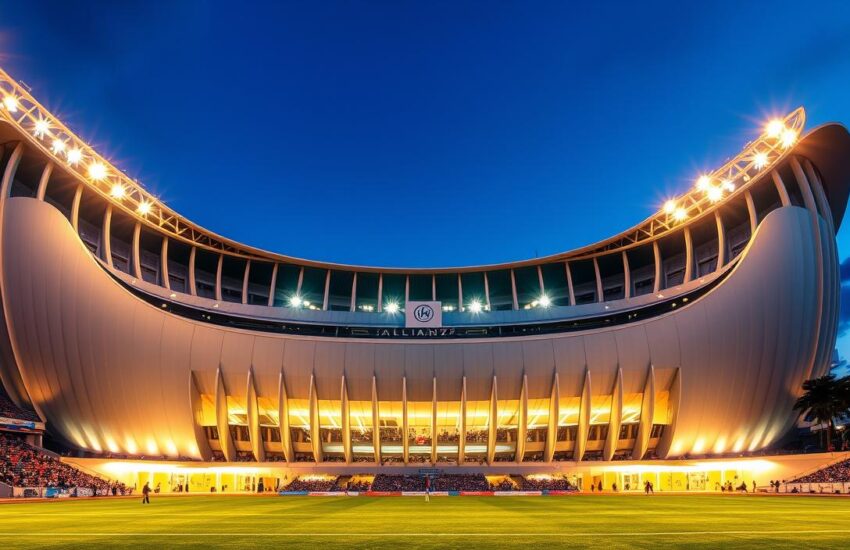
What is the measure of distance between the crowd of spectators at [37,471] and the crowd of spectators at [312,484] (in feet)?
48.4

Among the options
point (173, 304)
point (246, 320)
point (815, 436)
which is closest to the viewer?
point (815, 436)

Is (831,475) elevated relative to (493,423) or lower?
lower

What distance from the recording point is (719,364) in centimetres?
5181

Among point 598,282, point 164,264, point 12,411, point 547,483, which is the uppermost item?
point 164,264

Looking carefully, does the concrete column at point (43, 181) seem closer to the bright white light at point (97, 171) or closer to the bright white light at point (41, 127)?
the bright white light at point (41, 127)

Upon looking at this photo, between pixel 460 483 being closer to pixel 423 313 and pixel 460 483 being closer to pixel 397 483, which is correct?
pixel 397 483

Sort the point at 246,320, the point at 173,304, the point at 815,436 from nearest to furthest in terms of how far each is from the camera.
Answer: the point at 815,436, the point at 173,304, the point at 246,320

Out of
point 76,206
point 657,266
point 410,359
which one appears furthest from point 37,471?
point 657,266

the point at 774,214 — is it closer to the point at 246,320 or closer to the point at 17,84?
the point at 246,320

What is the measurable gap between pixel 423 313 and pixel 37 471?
4036cm

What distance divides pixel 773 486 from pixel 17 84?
73.9 metres

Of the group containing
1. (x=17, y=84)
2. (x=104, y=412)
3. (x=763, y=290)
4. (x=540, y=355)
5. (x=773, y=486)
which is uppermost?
(x=17, y=84)

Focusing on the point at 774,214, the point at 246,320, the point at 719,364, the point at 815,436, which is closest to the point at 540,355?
the point at 719,364

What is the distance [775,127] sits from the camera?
5231cm
